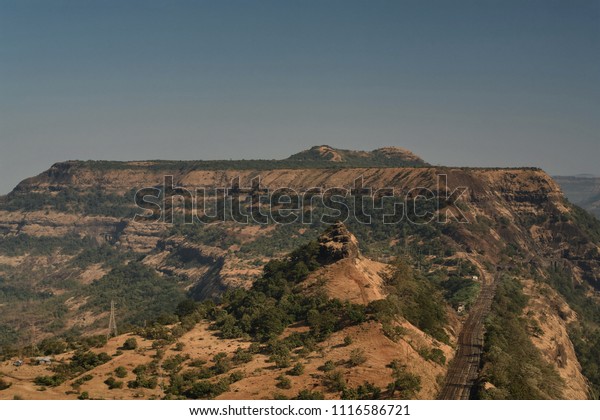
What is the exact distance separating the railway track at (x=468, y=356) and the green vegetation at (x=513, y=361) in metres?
1.69

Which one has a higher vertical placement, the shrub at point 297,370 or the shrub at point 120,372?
the shrub at point 297,370

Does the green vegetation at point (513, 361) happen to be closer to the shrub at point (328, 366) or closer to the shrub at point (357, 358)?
the shrub at point (357, 358)

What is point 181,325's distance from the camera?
98562 mm

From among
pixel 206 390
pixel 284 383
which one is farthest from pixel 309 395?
pixel 206 390

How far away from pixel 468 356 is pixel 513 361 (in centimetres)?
631

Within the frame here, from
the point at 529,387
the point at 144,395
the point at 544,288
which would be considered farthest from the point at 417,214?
the point at 144,395

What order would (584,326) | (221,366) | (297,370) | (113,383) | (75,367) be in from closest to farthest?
(113,383) → (297,370) → (221,366) → (75,367) → (584,326)

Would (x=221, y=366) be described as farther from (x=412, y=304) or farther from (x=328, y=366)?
(x=412, y=304)

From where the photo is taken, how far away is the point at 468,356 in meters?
88.0

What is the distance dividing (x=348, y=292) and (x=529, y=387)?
31.6m

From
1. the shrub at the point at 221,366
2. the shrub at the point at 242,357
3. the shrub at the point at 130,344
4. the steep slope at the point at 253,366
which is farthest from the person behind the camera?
the shrub at the point at 130,344

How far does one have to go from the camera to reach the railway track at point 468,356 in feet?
243

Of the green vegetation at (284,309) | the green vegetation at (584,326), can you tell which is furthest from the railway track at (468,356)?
the green vegetation at (584,326)

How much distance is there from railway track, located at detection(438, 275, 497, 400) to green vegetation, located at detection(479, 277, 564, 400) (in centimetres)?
169
